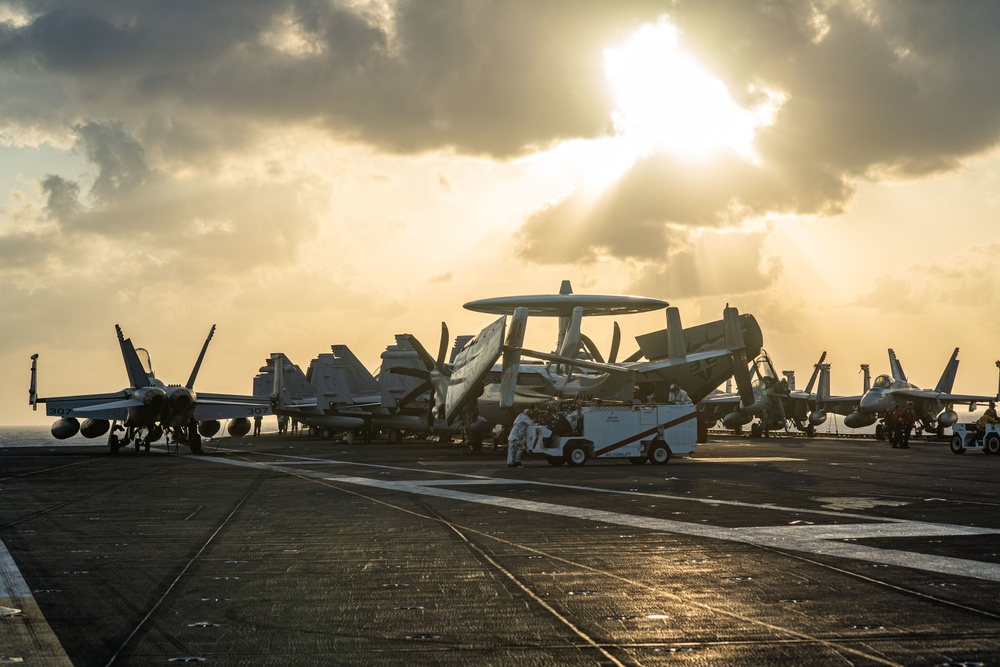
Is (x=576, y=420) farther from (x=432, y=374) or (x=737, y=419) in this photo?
(x=737, y=419)

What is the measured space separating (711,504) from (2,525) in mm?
12716

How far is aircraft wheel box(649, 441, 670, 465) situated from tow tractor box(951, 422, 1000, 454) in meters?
15.8

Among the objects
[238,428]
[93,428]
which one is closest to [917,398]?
[238,428]

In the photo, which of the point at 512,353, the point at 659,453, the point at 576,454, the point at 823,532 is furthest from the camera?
the point at 512,353

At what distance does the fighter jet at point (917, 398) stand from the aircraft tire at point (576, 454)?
34901 millimetres

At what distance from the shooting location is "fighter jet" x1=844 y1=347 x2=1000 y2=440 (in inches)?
2393

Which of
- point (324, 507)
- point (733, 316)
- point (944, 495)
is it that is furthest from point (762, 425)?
point (324, 507)

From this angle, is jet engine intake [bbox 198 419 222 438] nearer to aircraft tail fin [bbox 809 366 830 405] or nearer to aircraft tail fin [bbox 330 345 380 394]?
aircraft tail fin [bbox 330 345 380 394]

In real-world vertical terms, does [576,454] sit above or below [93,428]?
below

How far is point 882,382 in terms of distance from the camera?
61.3 metres

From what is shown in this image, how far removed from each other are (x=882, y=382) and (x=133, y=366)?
46180mm

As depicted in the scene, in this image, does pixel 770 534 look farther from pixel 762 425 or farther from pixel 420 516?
pixel 762 425

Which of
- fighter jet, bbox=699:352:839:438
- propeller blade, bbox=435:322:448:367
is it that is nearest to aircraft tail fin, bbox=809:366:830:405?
fighter jet, bbox=699:352:839:438

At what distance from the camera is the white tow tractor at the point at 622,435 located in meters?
32.3
